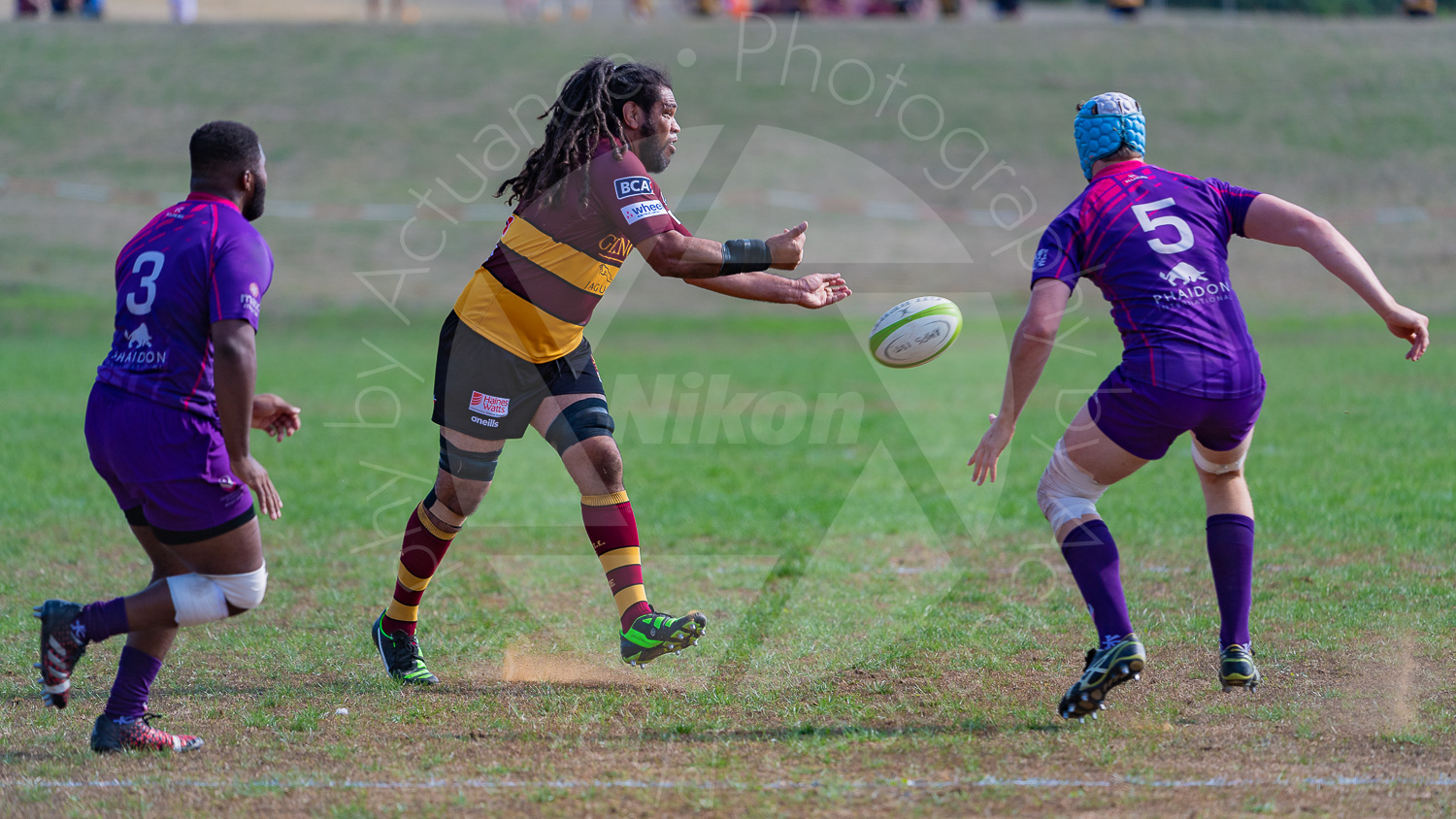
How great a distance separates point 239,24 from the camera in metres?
38.2

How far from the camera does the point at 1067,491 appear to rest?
4.96 metres

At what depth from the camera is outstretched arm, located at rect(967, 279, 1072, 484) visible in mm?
4648

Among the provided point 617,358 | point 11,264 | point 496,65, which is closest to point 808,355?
point 617,358

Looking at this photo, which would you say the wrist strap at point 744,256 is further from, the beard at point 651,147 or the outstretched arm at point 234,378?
the outstretched arm at point 234,378

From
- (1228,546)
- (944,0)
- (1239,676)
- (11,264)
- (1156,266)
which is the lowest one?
(11,264)

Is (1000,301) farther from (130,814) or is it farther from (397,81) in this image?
(130,814)

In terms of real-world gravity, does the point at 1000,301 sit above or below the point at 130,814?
below

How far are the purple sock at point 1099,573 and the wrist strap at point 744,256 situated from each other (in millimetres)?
1736

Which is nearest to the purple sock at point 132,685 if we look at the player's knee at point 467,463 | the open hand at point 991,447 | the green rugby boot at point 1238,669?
the player's knee at point 467,463

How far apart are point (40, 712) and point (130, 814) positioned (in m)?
1.43

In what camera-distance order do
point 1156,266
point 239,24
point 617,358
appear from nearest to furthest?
1. point 1156,266
2. point 617,358
3. point 239,24

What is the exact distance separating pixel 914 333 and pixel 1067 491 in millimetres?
1210

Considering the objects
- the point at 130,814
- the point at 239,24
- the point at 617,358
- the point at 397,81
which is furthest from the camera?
the point at 239,24

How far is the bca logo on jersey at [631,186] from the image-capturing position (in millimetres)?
5152
